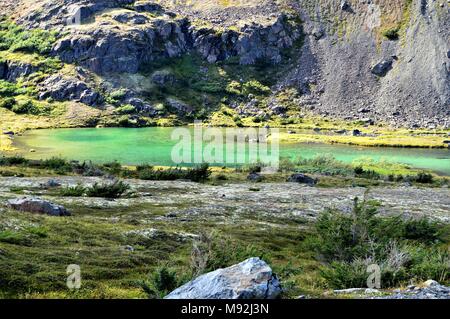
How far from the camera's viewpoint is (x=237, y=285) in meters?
12.9

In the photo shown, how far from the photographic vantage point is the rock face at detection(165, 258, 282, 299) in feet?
41.6

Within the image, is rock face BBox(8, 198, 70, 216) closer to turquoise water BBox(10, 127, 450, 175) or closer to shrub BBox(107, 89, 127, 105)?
turquoise water BBox(10, 127, 450, 175)

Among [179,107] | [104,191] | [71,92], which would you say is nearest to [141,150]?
[104,191]

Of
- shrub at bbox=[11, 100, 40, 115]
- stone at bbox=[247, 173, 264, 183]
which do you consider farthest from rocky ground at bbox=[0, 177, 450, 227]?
shrub at bbox=[11, 100, 40, 115]

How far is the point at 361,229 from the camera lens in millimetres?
27672

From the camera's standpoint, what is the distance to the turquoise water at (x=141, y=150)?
10181cm

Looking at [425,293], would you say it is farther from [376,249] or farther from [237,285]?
[376,249]

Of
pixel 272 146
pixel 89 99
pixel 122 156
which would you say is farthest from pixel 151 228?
pixel 89 99

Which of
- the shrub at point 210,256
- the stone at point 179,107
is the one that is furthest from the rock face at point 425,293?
the stone at point 179,107

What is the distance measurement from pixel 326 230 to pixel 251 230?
539cm

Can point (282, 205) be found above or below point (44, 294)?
Answer: below

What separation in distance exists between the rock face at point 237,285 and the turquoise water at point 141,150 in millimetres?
80144

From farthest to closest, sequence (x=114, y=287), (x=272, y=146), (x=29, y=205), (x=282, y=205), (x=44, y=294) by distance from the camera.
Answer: (x=272, y=146) < (x=282, y=205) < (x=29, y=205) < (x=114, y=287) < (x=44, y=294)

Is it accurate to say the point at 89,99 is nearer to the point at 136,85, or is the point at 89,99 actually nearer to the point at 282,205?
the point at 136,85
